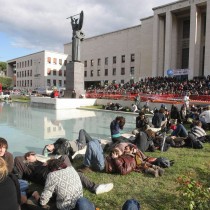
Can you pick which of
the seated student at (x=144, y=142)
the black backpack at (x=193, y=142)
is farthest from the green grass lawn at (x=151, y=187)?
the black backpack at (x=193, y=142)

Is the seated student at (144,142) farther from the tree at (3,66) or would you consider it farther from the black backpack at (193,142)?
the tree at (3,66)

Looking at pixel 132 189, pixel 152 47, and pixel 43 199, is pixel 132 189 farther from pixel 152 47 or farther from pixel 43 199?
pixel 152 47

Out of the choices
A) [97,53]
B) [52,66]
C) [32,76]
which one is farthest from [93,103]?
[32,76]

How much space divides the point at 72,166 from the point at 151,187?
1688 mm

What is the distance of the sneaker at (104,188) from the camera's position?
5.11 meters

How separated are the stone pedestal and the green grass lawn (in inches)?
847

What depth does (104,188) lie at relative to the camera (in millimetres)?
5195

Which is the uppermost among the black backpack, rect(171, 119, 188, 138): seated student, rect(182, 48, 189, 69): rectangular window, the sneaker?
rect(182, 48, 189, 69): rectangular window

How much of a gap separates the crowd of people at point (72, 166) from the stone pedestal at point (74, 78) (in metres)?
17.8

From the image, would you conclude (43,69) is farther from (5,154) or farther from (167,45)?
(5,154)

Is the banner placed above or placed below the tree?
below

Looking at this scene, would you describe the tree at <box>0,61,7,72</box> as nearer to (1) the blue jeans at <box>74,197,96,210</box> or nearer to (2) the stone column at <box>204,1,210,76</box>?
(2) the stone column at <box>204,1,210,76</box>

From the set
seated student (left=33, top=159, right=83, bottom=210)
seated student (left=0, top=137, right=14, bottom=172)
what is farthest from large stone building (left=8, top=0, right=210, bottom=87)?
seated student (left=33, top=159, right=83, bottom=210)

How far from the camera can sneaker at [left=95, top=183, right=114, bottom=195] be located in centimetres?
511
